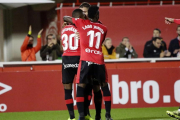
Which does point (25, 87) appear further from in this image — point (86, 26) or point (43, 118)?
point (86, 26)

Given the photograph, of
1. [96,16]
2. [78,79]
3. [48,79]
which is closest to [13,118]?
[48,79]

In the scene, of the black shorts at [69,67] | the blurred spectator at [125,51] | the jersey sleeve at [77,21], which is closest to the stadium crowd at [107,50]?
the blurred spectator at [125,51]

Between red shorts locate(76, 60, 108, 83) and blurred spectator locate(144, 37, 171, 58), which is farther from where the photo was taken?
blurred spectator locate(144, 37, 171, 58)

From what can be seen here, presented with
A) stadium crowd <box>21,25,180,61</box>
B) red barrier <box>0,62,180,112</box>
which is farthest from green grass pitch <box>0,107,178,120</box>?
stadium crowd <box>21,25,180,61</box>

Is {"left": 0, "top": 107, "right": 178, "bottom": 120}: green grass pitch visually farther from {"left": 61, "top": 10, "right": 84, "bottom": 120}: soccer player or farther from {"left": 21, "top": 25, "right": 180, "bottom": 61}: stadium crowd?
{"left": 21, "top": 25, "right": 180, "bottom": 61}: stadium crowd

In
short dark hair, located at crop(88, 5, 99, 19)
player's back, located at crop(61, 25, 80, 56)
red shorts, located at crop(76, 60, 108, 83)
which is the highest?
short dark hair, located at crop(88, 5, 99, 19)

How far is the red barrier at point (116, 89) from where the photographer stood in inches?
416

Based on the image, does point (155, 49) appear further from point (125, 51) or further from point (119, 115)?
Answer: point (119, 115)

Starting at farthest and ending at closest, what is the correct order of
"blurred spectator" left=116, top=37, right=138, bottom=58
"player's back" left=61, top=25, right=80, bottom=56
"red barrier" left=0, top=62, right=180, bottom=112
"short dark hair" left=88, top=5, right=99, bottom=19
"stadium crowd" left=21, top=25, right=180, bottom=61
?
"blurred spectator" left=116, top=37, right=138, bottom=58 < "stadium crowd" left=21, top=25, right=180, bottom=61 < "red barrier" left=0, top=62, right=180, bottom=112 < "player's back" left=61, top=25, right=80, bottom=56 < "short dark hair" left=88, top=5, right=99, bottom=19

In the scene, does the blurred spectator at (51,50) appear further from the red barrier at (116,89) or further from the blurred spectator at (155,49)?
the blurred spectator at (155,49)

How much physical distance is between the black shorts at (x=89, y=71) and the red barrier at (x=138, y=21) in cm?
844

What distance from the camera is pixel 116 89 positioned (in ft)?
34.9

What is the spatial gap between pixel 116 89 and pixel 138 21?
19.2 feet

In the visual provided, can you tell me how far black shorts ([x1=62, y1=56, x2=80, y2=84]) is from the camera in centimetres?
806
